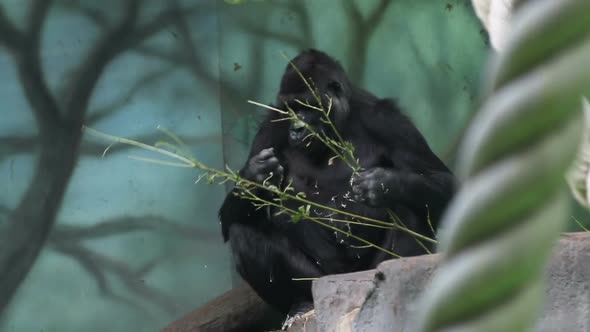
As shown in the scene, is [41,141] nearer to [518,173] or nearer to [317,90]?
[317,90]

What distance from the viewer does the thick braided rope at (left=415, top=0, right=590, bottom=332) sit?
9.9 inches

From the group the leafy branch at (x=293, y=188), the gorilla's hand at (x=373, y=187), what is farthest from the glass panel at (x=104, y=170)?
the gorilla's hand at (x=373, y=187)

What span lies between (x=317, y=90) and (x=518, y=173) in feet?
12.6

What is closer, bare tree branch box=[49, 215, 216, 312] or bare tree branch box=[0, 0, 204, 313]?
bare tree branch box=[0, 0, 204, 313]

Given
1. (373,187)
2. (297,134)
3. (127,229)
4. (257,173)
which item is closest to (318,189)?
(297,134)

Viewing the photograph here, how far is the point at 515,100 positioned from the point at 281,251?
12.5ft

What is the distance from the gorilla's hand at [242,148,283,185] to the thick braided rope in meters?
3.43

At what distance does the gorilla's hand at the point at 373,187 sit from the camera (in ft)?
11.6

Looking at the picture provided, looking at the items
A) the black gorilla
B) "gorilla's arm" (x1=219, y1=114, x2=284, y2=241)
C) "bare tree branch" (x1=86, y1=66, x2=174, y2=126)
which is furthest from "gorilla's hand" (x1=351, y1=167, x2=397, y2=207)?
"bare tree branch" (x1=86, y1=66, x2=174, y2=126)

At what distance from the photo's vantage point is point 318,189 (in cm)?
409

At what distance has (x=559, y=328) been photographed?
1980 mm

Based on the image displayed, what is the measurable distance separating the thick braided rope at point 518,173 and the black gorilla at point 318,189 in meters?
3.57

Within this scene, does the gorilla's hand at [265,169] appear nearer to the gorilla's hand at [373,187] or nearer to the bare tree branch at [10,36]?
the gorilla's hand at [373,187]

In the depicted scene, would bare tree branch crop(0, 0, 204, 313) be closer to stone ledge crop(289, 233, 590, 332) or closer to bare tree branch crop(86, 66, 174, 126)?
bare tree branch crop(86, 66, 174, 126)
